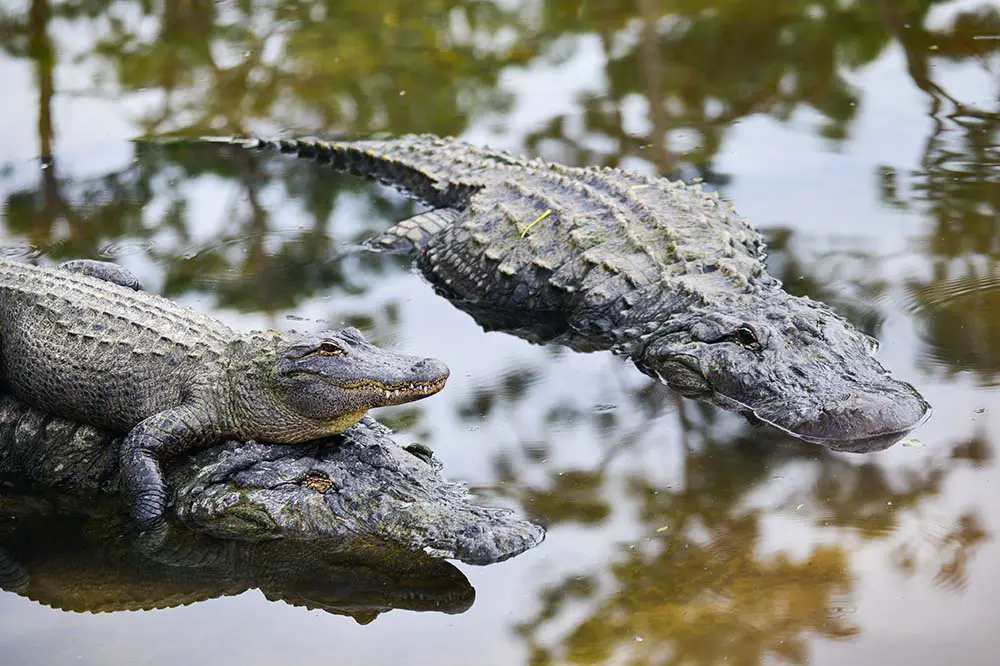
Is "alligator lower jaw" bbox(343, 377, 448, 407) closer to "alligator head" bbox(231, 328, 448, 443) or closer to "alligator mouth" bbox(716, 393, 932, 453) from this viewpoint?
"alligator head" bbox(231, 328, 448, 443)

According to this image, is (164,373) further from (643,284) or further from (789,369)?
(789,369)

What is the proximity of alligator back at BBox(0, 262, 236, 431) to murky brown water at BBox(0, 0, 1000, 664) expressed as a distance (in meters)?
1.08

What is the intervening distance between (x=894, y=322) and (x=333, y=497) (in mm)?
3282

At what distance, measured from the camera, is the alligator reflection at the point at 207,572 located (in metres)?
4.81

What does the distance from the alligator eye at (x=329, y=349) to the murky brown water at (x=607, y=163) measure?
2.84ft

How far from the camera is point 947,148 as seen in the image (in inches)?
346

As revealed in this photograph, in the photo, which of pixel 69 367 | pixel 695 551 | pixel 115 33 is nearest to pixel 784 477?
pixel 695 551

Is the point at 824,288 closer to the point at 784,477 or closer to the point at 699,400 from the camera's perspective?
the point at 699,400

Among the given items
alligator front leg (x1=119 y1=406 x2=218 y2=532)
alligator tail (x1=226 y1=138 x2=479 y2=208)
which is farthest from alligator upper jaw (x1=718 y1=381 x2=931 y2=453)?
alligator tail (x1=226 y1=138 x2=479 y2=208)

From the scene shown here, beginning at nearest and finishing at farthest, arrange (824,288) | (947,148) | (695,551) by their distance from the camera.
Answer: (695,551) < (824,288) < (947,148)

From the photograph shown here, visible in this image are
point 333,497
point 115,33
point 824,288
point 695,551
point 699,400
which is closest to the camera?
point 695,551

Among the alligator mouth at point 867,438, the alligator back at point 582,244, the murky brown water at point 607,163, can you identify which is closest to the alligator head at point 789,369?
the alligator mouth at point 867,438

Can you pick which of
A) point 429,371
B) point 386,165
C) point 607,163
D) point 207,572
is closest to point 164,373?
point 207,572

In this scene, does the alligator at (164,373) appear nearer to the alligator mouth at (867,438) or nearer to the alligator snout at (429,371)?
the alligator snout at (429,371)
